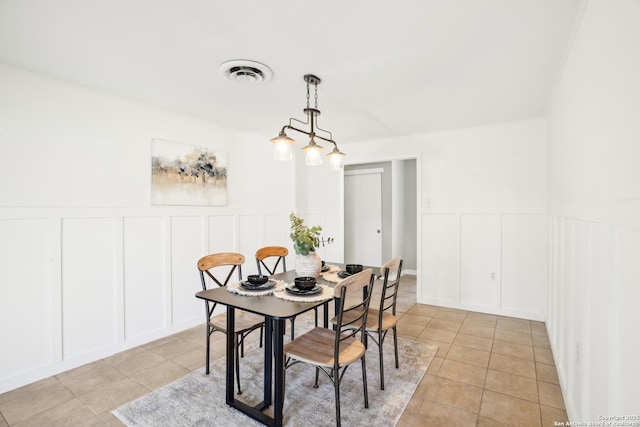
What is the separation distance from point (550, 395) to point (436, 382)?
2.49ft

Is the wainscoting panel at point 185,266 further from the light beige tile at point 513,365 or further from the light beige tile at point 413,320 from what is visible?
the light beige tile at point 513,365

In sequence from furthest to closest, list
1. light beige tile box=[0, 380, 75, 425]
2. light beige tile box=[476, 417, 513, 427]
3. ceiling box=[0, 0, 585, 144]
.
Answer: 1. light beige tile box=[0, 380, 75, 425]
2. light beige tile box=[476, 417, 513, 427]
3. ceiling box=[0, 0, 585, 144]

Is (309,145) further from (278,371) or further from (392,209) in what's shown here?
(392,209)

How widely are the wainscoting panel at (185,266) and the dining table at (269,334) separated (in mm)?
1453

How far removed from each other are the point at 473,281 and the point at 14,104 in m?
4.95

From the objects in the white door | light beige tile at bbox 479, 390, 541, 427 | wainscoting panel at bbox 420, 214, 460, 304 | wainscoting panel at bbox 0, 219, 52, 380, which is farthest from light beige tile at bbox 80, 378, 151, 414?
the white door

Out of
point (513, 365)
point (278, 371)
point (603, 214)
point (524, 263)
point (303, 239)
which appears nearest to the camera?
point (603, 214)

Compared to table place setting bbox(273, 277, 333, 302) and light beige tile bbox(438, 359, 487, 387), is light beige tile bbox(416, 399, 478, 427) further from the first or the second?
table place setting bbox(273, 277, 333, 302)

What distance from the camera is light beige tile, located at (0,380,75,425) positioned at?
6.51 feet

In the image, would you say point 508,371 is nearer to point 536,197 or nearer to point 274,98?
point 536,197

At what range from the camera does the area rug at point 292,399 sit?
191 cm

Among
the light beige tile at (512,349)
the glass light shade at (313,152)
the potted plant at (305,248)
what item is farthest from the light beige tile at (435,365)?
the glass light shade at (313,152)

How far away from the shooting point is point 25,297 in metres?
2.35

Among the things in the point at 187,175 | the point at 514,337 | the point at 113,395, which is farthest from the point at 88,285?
the point at 514,337
